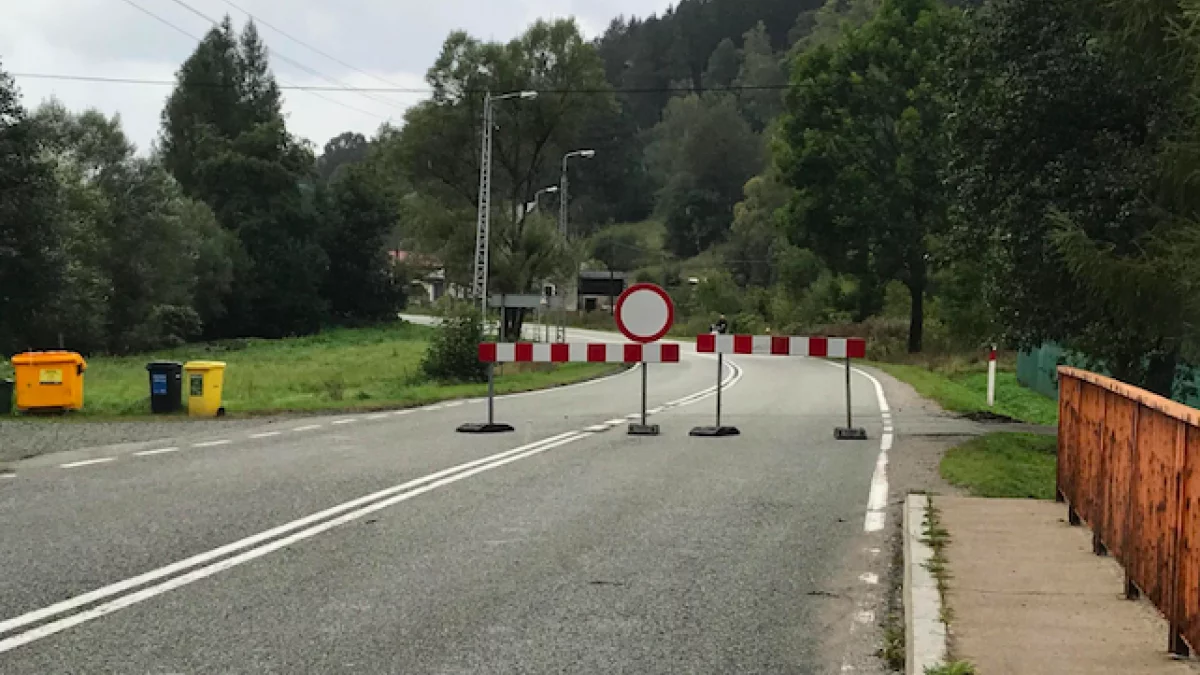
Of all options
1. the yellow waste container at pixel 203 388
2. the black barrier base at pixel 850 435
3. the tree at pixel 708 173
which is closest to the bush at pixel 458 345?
the yellow waste container at pixel 203 388

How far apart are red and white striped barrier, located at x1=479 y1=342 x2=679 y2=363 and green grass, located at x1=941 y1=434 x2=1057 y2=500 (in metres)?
4.04

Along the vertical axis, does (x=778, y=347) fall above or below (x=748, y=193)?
below

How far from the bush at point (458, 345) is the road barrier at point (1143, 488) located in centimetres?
2348

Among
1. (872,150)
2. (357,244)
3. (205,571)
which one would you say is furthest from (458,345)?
(357,244)

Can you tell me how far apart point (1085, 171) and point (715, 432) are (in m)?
5.47

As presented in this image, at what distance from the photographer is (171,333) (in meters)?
70.8

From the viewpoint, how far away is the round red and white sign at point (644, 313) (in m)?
16.8

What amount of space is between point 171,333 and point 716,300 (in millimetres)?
34301

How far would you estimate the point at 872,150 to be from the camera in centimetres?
5475

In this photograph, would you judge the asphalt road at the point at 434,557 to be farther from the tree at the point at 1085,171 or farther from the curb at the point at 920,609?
the tree at the point at 1085,171

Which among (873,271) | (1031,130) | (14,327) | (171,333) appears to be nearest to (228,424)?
(1031,130)

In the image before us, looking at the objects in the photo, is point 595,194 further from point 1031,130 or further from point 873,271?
point 1031,130

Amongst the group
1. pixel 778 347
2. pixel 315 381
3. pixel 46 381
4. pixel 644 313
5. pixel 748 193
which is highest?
pixel 748 193

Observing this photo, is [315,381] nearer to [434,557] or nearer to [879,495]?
[879,495]
